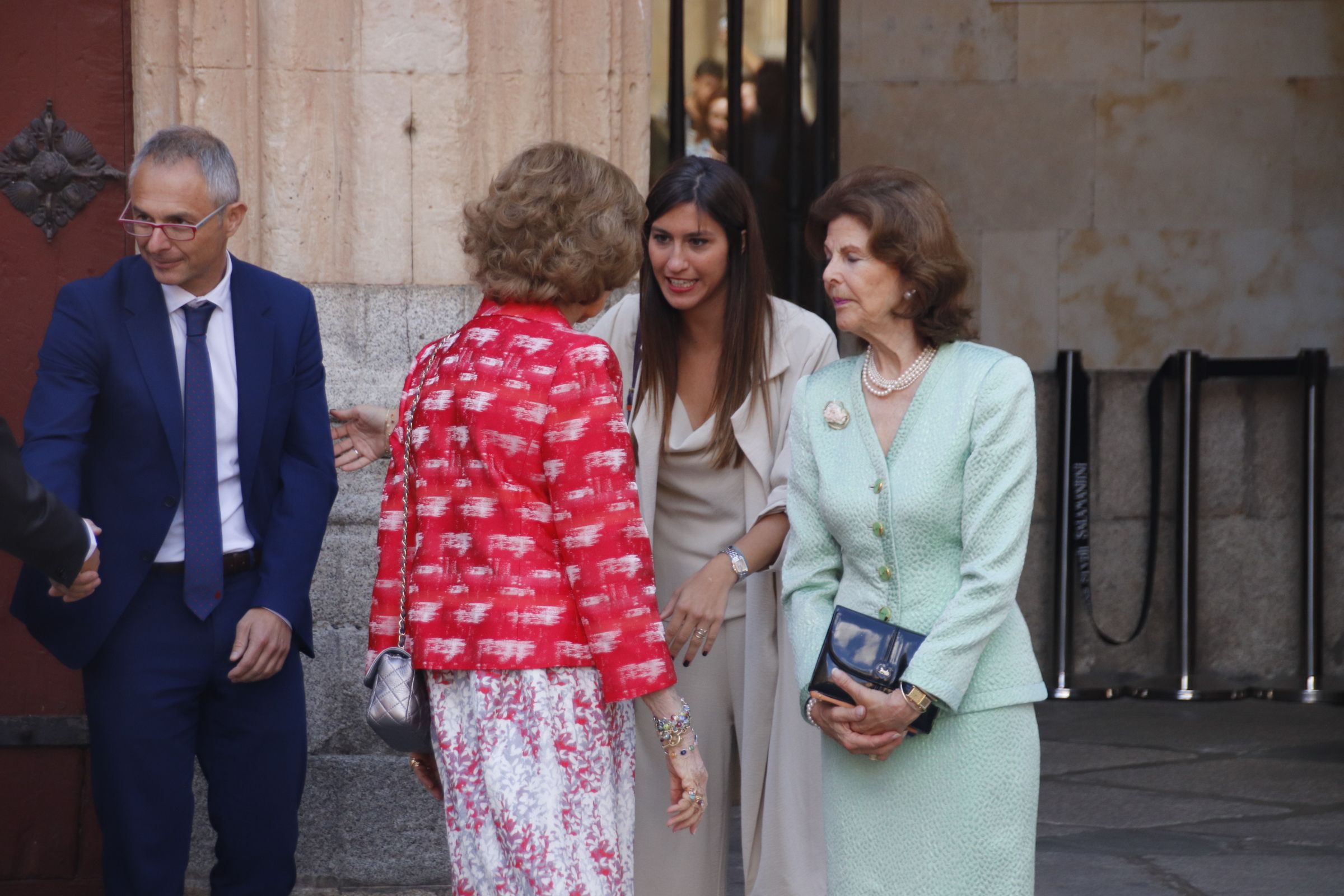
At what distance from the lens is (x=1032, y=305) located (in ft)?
26.1

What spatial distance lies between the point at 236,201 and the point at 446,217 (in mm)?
1141

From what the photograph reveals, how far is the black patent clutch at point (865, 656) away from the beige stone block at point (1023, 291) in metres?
5.30

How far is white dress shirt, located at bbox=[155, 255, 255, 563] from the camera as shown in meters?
3.41

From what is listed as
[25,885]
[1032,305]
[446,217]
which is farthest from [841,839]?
[1032,305]

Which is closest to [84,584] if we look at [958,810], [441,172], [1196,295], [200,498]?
[200,498]

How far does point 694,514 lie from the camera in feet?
11.7

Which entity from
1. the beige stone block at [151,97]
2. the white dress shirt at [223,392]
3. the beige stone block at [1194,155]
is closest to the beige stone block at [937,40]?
the beige stone block at [1194,155]

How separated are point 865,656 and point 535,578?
57cm

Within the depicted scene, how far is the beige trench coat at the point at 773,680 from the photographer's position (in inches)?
138

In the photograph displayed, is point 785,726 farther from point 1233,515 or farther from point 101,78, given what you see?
point 1233,515

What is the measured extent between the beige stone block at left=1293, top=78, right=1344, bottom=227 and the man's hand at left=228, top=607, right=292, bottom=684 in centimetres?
610

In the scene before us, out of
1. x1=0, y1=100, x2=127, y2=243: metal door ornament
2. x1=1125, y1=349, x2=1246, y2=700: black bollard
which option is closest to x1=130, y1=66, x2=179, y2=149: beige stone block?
x1=0, y1=100, x2=127, y2=243: metal door ornament

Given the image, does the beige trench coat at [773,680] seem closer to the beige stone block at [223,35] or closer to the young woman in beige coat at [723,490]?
the young woman in beige coat at [723,490]

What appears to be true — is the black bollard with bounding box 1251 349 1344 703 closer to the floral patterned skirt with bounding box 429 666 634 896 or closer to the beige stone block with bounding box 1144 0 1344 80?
the beige stone block with bounding box 1144 0 1344 80
